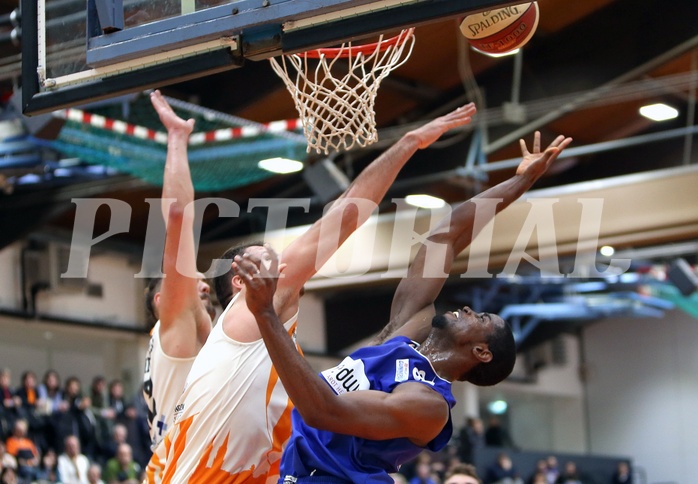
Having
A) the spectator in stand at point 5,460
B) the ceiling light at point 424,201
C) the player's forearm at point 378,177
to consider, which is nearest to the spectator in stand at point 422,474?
the ceiling light at point 424,201

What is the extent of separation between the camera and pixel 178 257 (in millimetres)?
4293

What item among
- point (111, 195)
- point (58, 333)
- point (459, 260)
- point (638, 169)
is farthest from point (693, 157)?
point (58, 333)

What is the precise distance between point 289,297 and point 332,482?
2.20 ft

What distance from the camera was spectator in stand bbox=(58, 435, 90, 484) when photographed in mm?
12383

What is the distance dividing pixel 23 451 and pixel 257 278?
31.7ft

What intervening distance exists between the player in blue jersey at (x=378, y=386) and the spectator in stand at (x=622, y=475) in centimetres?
1811

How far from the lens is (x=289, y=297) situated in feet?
12.3

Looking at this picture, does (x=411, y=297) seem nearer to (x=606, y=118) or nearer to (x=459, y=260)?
(x=459, y=260)

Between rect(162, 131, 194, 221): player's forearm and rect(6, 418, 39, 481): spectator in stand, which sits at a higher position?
rect(162, 131, 194, 221): player's forearm

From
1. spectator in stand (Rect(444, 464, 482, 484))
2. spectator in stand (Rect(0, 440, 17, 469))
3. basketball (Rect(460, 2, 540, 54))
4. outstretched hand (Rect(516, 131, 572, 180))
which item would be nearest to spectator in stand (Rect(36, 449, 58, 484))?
spectator in stand (Rect(0, 440, 17, 469))

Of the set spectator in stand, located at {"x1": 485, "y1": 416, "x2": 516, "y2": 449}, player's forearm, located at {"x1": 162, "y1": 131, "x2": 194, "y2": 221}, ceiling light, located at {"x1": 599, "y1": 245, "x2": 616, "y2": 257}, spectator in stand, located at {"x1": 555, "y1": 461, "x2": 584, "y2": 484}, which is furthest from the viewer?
spectator in stand, located at {"x1": 485, "y1": 416, "x2": 516, "y2": 449}

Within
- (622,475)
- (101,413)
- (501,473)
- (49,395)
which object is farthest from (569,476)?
(49,395)

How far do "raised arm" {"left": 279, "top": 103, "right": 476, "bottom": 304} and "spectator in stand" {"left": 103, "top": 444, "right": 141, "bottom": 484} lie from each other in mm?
9609

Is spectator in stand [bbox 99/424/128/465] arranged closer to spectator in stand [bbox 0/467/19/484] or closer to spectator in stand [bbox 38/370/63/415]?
spectator in stand [bbox 38/370/63/415]
